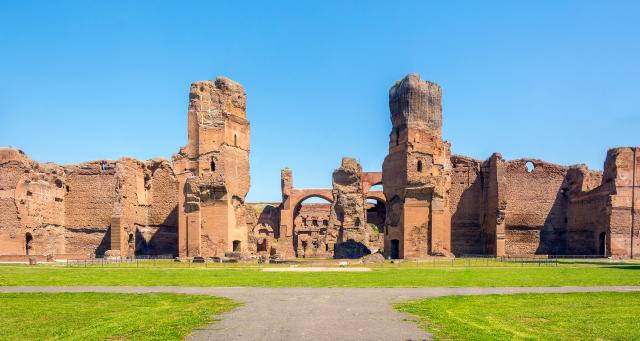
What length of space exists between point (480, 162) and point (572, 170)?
23.5 feet

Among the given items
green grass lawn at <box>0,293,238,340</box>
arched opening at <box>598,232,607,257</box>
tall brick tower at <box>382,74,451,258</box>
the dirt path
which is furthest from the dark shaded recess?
green grass lawn at <box>0,293,238,340</box>

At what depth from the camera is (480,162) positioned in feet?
132

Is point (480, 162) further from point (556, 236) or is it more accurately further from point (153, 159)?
point (153, 159)

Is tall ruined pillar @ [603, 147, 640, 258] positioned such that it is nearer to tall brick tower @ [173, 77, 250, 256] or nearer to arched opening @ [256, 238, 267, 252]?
tall brick tower @ [173, 77, 250, 256]

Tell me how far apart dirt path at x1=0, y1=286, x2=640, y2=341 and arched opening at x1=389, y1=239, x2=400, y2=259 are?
20.3 meters

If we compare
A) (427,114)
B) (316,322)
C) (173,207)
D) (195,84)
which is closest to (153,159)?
(173,207)

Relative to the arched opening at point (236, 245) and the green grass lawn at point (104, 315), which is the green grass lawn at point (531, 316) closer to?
the green grass lawn at point (104, 315)

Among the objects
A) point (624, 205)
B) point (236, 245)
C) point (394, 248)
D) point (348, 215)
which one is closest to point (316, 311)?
point (394, 248)

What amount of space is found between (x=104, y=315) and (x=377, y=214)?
44934 millimetres

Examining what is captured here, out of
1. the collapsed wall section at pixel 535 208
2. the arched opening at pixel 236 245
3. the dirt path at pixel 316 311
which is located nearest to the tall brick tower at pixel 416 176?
the collapsed wall section at pixel 535 208

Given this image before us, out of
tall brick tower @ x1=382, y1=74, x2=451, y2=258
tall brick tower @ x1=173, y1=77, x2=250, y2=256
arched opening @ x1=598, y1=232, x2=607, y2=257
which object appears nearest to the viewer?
tall brick tower @ x1=173, y1=77, x2=250, y2=256

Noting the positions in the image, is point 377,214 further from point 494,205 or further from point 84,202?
point 84,202

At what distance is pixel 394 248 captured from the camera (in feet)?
112

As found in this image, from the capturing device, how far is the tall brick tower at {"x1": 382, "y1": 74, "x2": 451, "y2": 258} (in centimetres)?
3266
